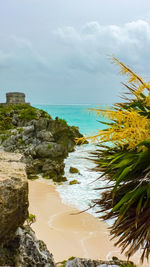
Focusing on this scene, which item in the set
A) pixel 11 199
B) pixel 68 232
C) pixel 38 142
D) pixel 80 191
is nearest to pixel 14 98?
pixel 38 142

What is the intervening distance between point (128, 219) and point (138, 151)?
88cm

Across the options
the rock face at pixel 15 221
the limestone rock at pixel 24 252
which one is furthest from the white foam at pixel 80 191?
the rock face at pixel 15 221

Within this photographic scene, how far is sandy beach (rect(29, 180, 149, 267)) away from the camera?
869cm

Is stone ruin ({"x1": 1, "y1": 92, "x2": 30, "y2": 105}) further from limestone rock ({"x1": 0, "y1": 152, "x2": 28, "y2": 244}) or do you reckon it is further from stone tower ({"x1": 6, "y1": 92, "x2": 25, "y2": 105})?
limestone rock ({"x1": 0, "y1": 152, "x2": 28, "y2": 244})

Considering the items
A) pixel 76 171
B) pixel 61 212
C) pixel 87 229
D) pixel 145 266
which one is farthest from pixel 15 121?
pixel 145 266

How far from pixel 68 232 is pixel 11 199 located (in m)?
8.45

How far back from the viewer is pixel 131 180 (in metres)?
3.01

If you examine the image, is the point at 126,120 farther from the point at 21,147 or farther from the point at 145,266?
the point at 21,147

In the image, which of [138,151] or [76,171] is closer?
[138,151]

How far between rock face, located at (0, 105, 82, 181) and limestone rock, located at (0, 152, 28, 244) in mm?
15121

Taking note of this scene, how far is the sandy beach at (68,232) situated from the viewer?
8.69 m

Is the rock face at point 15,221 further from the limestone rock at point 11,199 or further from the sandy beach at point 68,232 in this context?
the sandy beach at point 68,232

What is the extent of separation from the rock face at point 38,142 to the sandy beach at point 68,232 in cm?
465

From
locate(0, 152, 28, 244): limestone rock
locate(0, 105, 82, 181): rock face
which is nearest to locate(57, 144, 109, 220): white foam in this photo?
locate(0, 105, 82, 181): rock face
